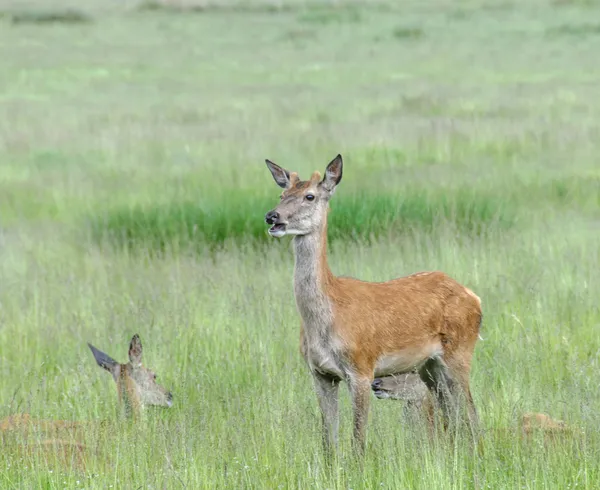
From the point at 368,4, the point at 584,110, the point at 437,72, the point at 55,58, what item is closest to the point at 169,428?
the point at 584,110

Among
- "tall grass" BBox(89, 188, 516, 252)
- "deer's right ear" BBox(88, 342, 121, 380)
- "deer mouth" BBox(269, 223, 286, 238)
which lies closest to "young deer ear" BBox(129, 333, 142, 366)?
"deer's right ear" BBox(88, 342, 121, 380)

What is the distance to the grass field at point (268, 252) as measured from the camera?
6.82m

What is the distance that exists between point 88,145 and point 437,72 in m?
17.1

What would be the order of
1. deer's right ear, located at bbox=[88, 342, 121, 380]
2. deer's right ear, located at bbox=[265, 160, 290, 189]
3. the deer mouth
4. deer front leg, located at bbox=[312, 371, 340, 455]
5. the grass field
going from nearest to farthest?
the grass field → the deer mouth → deer front leg, located at bbox=[312, 371, 340, 455] → deer's right ear, located at bbox=[265, 160, 290, 189] → deer's right ear, located at bbox=[88, 342, 121, 380]

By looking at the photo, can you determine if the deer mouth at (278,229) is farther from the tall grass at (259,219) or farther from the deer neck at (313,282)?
the tall grass at (259,219)

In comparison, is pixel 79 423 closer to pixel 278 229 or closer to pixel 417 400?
pixel 278 229

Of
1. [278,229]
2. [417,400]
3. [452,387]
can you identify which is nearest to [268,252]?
[417,400]

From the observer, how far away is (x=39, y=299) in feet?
37.1

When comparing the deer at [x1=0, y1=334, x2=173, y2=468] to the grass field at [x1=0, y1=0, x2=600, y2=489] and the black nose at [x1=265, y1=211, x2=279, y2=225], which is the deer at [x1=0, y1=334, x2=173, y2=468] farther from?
the black nose at [x1=265, y1=211, x2=279, y2=225]

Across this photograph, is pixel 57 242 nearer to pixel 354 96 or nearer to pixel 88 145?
pixel 88 145

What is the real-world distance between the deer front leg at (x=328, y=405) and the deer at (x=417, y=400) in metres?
0.49

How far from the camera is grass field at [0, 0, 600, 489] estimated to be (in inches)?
269

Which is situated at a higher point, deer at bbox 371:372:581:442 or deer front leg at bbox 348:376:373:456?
deer front leg at bbox 348:376:373:456

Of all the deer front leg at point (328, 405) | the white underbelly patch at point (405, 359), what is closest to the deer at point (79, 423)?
the deer front leg at point (328, 405)
